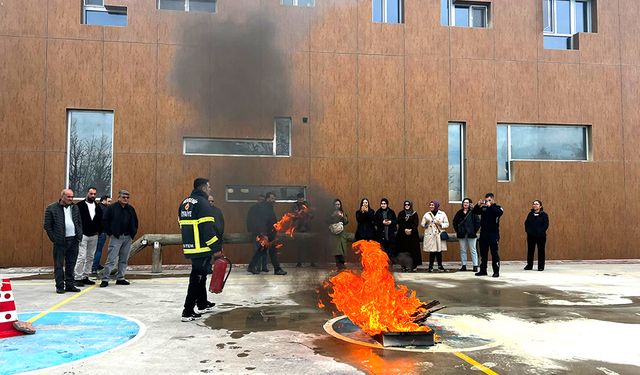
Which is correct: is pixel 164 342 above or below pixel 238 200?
below

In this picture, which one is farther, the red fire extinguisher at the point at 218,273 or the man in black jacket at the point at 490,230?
the man in black jacket at the point at 490,230

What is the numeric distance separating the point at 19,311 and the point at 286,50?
5.58 metres

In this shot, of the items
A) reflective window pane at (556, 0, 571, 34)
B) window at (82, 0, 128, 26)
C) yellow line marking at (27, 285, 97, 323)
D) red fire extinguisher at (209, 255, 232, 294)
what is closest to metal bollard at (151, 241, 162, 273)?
yellow line marking at (27, 285, 97, 323)

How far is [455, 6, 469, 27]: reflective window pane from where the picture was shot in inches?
515

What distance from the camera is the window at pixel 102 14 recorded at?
11266mm

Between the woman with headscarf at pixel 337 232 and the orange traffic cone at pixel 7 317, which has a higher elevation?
the woman with headscarf at pixel 337 232

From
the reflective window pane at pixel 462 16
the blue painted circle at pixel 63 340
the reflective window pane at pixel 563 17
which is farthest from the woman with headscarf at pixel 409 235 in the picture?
the reflective window pane at pixel 563 17

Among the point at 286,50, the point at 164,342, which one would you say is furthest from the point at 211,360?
the point at 286,50

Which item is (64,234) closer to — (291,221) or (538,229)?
(291,221)

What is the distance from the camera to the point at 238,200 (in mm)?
8977

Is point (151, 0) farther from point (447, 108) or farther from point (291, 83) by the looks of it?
point (447, 108)

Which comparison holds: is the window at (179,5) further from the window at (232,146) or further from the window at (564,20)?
the window at (564,20)

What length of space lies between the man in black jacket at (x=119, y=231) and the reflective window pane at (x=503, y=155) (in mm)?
9179

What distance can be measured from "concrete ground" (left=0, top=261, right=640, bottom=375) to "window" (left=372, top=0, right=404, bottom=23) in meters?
6.90
